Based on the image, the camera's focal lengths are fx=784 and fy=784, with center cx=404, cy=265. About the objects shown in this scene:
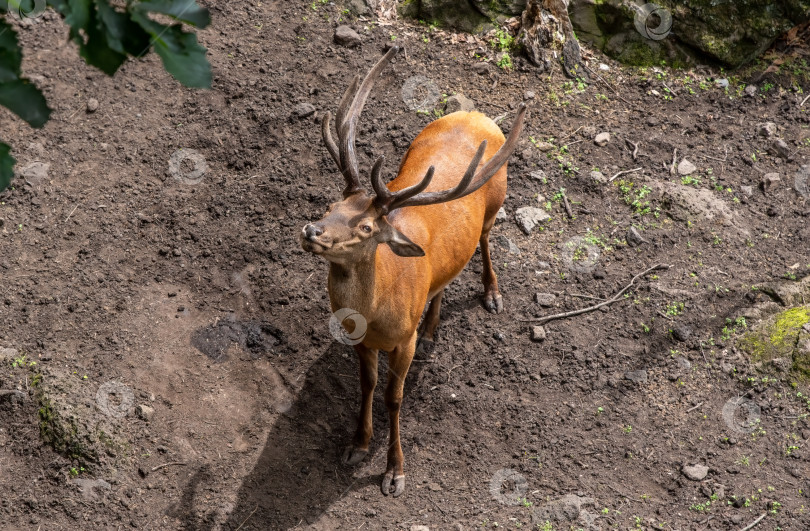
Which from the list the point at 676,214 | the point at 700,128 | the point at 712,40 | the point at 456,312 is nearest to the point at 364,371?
the point at 456,312

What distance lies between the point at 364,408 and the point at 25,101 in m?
3.54

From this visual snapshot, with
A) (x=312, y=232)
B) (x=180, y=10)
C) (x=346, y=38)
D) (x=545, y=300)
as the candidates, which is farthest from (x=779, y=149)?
(x=180, y=10)

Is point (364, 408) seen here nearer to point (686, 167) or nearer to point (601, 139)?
point (601, 139)

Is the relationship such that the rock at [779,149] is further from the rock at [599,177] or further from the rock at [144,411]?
the rock at [144,411]

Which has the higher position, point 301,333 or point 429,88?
point 429,88

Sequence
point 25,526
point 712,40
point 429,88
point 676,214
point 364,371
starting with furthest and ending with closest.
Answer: point 712,40, point 429,88, point 676,214, point 364,371, point 25,526

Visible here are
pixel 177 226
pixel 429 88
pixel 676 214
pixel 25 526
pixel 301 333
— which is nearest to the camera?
pixel 25 526

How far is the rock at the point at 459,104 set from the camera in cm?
752

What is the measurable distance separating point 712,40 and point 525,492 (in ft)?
17.5

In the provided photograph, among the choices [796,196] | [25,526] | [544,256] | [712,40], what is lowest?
[25,526]

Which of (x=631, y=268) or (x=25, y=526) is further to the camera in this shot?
(x=631, y=268)

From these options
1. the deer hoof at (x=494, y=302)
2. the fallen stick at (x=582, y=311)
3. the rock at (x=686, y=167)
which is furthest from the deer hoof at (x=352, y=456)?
the rock at (x=686, y=167)

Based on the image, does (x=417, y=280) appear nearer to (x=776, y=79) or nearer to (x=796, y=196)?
(x=796, y=196)

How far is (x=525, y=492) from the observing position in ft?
17.5
